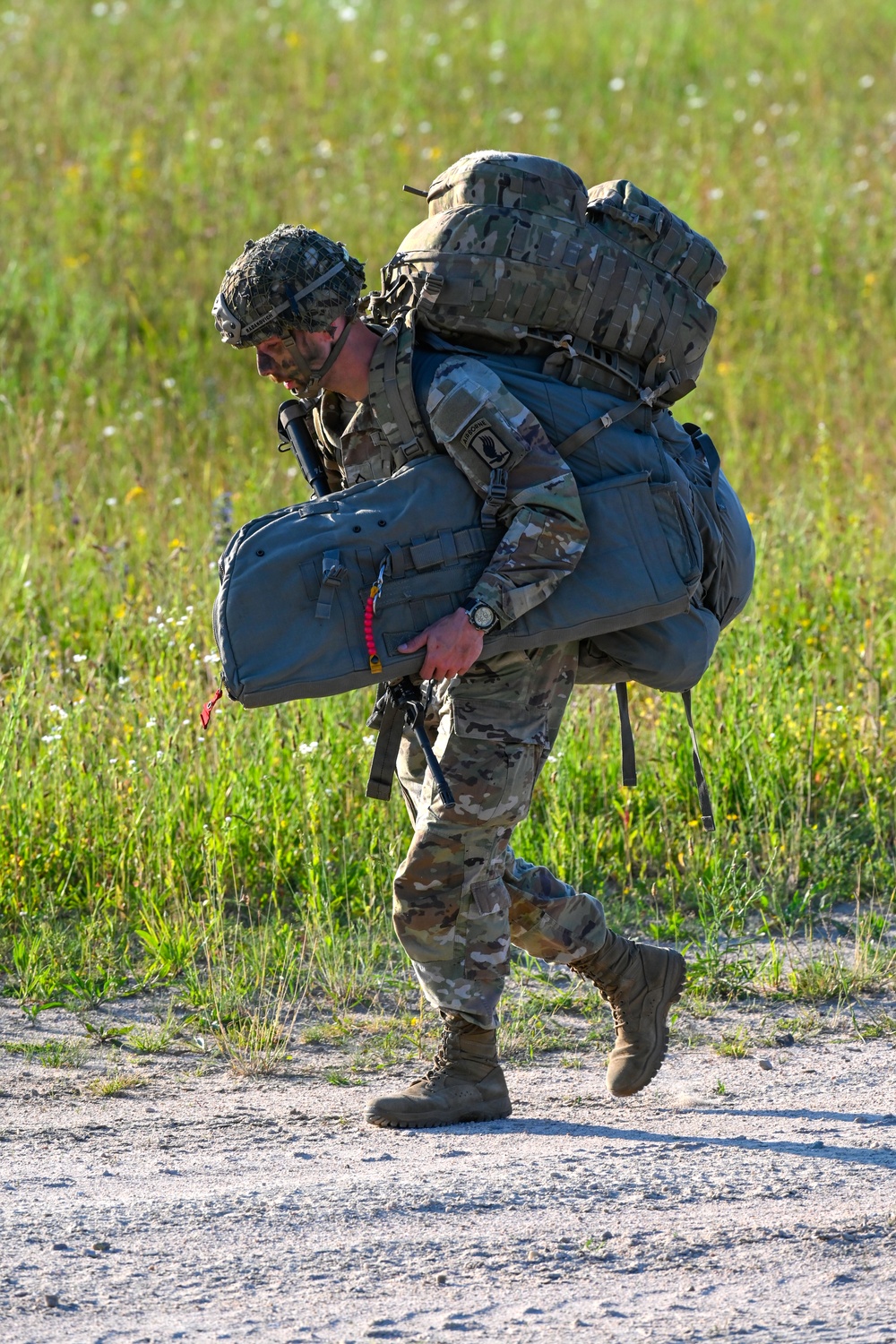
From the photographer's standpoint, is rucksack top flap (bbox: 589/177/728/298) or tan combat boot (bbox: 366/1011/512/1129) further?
tan combat boot (bbox: 366/1011/512/1129)

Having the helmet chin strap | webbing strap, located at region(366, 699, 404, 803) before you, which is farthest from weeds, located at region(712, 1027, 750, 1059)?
the helmet chin strap

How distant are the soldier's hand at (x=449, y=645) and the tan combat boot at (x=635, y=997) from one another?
101cm

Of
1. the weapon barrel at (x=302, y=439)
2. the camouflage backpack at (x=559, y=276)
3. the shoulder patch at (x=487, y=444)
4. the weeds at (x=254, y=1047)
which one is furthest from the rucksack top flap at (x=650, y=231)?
the weeds at (x=254, y=1047)

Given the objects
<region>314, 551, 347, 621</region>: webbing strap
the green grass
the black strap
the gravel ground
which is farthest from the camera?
the green grass

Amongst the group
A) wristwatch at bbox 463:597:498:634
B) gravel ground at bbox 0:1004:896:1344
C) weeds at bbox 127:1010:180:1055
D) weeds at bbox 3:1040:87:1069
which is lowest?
gravel ground at bbox 0:1004:896:1344

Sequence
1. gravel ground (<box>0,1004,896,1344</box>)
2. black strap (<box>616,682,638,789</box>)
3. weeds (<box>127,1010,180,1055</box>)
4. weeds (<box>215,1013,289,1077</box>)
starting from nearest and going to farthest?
gravel ground (<box>0,1004,896,1344</box>)
black strap (<box>616,682,638,789</box>)
weeds (<box>215,1013,289,1077</box>)
weeds (<box>127,1010,180,1055</box>)

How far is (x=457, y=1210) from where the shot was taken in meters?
3.04

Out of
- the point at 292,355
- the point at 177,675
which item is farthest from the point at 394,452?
the point at 177,675

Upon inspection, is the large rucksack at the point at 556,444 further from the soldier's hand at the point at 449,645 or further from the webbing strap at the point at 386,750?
the webbing strap at the point at 386,750

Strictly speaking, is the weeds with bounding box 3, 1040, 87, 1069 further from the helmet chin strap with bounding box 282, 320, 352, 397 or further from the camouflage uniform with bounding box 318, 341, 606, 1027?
the helmet chin strap with bounding box 282, 320, 352, 397

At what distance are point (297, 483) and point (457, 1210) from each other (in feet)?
15.8

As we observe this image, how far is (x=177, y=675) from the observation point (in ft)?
19.0

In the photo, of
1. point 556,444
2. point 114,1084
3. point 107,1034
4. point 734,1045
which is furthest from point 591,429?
Result: point 107,1034

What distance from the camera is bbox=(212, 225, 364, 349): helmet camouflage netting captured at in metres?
3.18
